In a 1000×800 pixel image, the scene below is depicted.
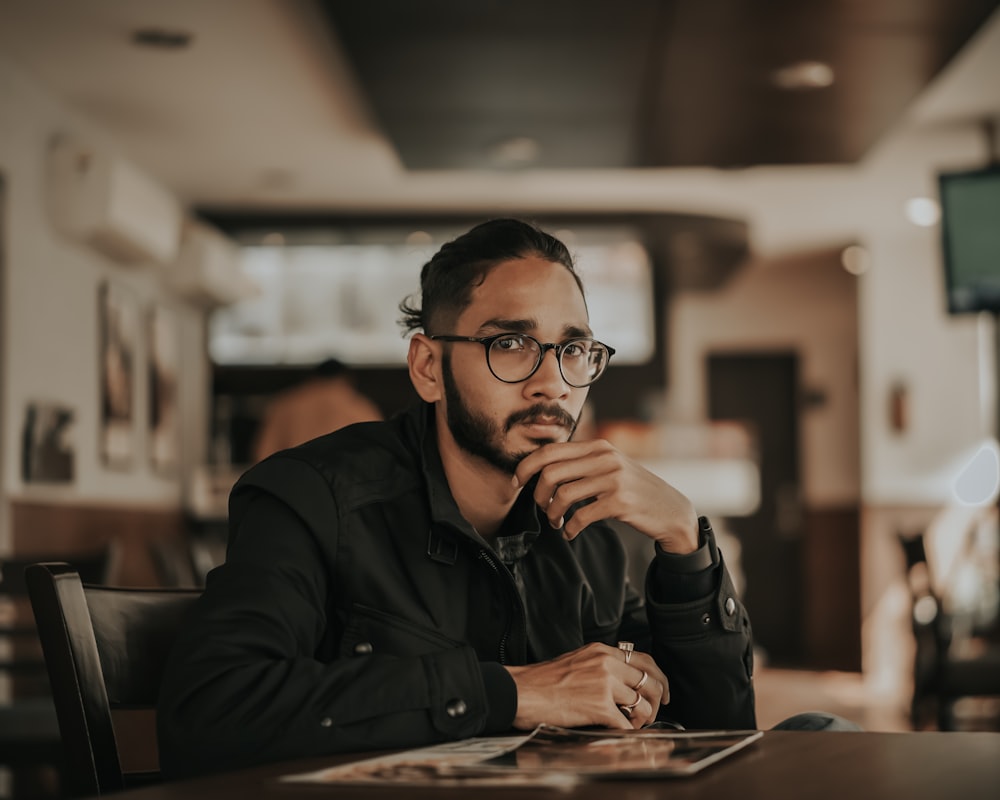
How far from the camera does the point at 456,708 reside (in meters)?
1.23

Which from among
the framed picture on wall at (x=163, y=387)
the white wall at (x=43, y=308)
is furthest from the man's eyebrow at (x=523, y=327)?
the framed picture on wall at (x=163, y=387)

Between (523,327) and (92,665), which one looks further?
(523,327)

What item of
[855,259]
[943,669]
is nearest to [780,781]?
[943,669]

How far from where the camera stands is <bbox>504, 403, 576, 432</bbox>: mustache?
1595 mm

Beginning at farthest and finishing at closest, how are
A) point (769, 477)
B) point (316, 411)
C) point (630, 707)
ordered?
point (769, 477) < point (316, 411) < point (630, 707)

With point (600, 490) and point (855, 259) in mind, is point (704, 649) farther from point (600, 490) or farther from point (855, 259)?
point (855, 259)

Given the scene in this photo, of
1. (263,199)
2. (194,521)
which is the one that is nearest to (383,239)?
(263,199)

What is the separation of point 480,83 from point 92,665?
4013mm

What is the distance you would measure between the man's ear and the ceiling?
2.62 m

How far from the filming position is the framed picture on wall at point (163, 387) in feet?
22.3

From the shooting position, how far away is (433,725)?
4.01 feet

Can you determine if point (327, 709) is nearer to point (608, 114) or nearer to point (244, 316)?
point (608, 114)

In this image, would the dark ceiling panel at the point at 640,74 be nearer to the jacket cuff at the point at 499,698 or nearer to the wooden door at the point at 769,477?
the jacket cuff at the point at 499,698

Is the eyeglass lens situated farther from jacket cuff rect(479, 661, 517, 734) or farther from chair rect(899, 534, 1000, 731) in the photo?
chair rect(899, 534, 1000, 731)
